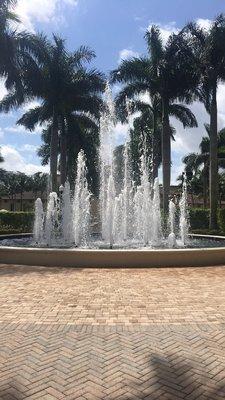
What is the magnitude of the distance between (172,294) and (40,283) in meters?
2.65

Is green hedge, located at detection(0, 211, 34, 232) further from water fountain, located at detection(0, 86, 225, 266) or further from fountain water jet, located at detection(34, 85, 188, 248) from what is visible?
fountain water jet, located at detection(34, 85, 188, 248)

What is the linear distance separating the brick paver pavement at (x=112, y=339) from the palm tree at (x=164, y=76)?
51.5ft

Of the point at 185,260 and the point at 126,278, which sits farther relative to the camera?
the point at 185,260

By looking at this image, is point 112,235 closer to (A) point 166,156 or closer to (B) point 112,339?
(B) point 112,339

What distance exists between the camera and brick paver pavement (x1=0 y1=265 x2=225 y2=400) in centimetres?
374

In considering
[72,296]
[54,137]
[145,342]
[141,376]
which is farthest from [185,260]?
[54,137]

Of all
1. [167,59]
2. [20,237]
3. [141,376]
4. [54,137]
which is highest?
[167,59]

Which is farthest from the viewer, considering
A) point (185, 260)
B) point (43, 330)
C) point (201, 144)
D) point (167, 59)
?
point (201, 144)

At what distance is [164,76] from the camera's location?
2339 centimetres

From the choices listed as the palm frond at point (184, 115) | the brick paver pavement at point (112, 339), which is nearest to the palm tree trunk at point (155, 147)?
the palm frond at point (184, 115)

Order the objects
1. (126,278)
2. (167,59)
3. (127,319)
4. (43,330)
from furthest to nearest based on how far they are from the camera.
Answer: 1. (167,59)
2. (126,278)
3. (127,319)
4. (43,330)

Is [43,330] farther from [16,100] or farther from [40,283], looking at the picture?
[16,100]

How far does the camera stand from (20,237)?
57.4ft

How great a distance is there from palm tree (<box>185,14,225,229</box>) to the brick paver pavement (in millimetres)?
13440
